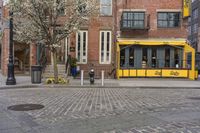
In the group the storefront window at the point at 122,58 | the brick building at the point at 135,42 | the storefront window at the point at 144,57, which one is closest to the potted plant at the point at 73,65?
the brick building at the point at 135,42

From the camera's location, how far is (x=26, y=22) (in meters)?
20.0

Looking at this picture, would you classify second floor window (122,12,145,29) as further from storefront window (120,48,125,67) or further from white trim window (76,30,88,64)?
white trim window (76,30,88,64)

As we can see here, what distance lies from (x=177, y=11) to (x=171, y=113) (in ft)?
67.4

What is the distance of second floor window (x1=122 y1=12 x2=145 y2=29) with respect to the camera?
1111 inches

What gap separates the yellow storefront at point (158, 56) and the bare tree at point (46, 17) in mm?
8164

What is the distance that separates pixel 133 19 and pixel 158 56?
3950 mm

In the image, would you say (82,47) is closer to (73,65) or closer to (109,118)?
(73,65)

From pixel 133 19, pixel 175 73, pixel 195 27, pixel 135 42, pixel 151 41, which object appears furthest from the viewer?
pixel 195 27

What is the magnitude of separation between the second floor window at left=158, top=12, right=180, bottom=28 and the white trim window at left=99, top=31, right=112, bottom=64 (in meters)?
4.70

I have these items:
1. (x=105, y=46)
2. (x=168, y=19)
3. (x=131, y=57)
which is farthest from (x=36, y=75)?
(x=168, y=19)

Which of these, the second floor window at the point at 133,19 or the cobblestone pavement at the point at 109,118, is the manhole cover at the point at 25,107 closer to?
the cobblestone pavement at the point at 109,118

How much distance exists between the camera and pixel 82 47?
28.0 metres

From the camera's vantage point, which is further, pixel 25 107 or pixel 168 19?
pixel 168 19

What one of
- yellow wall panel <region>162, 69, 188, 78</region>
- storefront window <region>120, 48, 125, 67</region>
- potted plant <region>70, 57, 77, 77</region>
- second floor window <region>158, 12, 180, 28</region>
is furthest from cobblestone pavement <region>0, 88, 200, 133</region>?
second floor window <region>158, 12, 180, 28</region>
